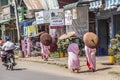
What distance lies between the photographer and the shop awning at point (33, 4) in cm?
3388

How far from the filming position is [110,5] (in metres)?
20.6

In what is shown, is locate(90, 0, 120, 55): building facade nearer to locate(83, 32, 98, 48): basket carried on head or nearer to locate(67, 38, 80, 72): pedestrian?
locate(83, 32, 98, 48): basket carried on head

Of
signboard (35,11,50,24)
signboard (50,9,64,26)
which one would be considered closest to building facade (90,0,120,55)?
signboard (50,9,64,26)

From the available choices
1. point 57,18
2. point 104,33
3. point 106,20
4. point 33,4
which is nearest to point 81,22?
point 106,20

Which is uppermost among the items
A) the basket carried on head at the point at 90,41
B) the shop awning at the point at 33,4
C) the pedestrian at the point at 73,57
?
the shop awning at the point at 33,4

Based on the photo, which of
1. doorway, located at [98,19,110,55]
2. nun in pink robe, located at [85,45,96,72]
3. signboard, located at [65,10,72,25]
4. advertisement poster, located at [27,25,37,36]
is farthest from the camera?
advertisement poster, located at [27,25,37,36]

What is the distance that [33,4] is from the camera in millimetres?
34875

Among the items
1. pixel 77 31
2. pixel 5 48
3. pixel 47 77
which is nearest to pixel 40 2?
pixel 77 31

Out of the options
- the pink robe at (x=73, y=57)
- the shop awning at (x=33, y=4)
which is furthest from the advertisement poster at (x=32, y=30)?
the pink robe at (x=73, y=57)

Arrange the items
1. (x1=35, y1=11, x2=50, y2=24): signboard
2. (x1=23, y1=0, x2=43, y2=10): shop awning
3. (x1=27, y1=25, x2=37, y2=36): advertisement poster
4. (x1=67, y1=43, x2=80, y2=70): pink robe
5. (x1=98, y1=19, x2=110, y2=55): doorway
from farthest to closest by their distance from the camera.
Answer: (x1=23, y1=0, x2=43, y2=10): shop awning
(x1=27, y1=25, x2=37, y2=36): advertisement poster
(x1=35, y1=11, x2=50, y2=24): signboard
(x1=98, y1=19, x2=110, y2=55): doorway
(x1=67, y1=43, x2=80, y2=70): pink robe

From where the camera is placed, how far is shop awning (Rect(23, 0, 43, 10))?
33.9 meters

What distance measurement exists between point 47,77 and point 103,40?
10643 mm

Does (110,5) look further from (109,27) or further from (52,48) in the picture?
(52,48)

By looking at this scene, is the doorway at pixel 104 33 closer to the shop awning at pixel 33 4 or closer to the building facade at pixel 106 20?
the building facade at pixel 106 20
